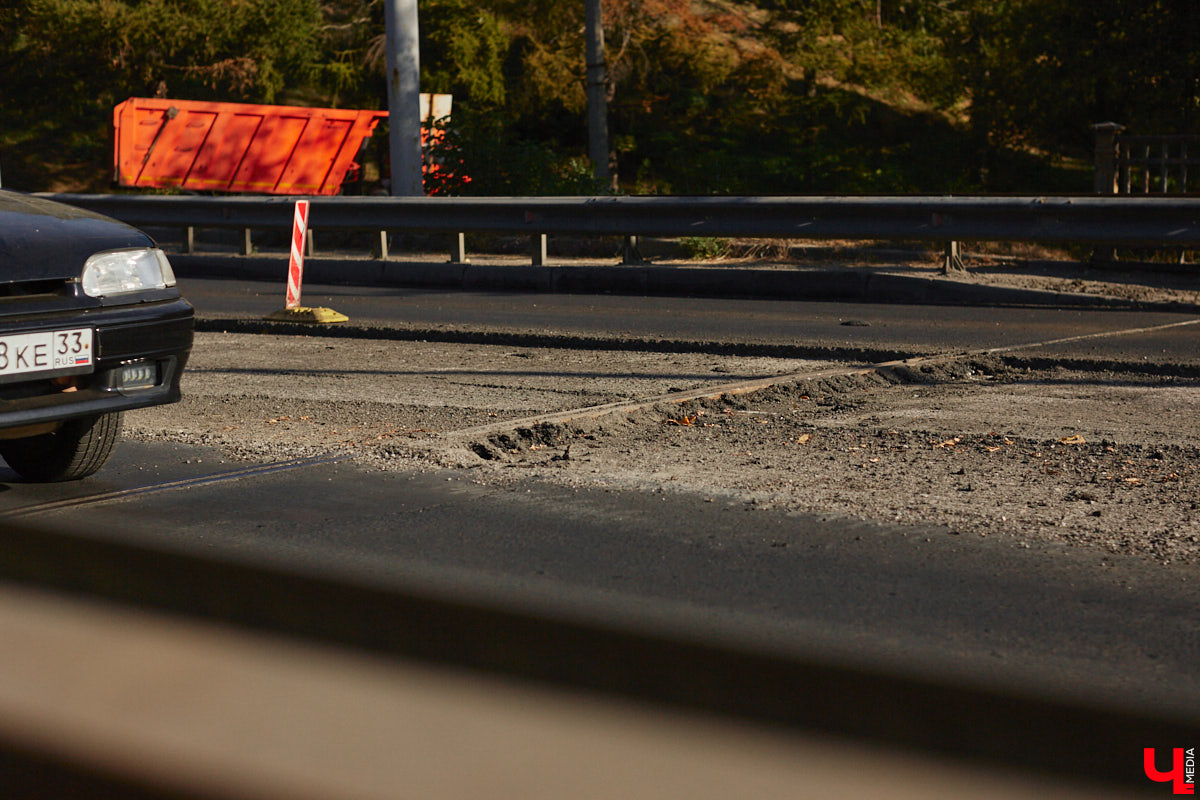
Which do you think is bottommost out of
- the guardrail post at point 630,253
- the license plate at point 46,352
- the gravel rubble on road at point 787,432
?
the gravel rubble on road at point 787,432

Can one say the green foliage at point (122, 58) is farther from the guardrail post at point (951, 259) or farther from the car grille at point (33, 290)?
the car grille at point (33, 290)

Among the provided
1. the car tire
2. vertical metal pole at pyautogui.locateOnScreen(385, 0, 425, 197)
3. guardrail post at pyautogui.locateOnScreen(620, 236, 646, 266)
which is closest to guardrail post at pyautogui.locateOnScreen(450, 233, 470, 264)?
guardrail post at pyautogui.locateOnScreen(620, 236, 646, 266)

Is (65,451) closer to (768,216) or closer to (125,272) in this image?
(125,272)

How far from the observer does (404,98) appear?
1666 cm

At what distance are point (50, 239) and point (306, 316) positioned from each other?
5.64 m

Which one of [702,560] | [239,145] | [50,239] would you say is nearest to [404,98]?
[239,145]

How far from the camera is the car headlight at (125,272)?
15.5 ft

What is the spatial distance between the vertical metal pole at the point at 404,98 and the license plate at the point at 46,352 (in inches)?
484

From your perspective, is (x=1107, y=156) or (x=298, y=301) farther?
(x=1107, y=156)

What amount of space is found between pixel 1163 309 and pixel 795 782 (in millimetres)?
9118

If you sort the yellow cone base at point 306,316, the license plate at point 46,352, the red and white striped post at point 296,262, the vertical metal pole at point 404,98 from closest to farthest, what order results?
the license plate at point 46,352 → the yellow cone base at point 306,316 → the red and white striped post at point 296,262 → the vertical metal pole at point 404,98

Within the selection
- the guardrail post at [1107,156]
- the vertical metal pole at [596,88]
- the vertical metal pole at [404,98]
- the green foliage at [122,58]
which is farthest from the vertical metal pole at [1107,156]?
the green foliage at [122,58]

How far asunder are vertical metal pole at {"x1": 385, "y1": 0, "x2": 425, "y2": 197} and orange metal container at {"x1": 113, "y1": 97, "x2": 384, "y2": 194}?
688cm

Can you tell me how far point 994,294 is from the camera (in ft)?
37.5
